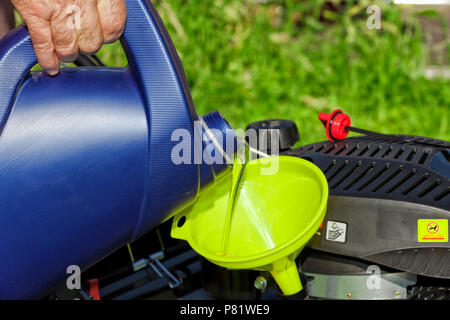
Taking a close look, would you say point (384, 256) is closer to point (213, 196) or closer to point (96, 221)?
point (213, 196)

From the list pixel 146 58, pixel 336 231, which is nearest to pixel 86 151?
pixel 146 58

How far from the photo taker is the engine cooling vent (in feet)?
3.24

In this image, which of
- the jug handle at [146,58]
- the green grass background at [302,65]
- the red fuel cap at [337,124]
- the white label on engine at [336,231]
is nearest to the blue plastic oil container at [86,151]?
the jug handle at [146,58]

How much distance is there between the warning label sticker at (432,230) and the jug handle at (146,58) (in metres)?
0.46

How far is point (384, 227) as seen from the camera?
98 cm

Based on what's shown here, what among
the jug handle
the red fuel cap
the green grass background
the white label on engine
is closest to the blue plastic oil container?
the jug handle

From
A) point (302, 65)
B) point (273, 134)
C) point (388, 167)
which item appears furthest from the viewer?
point (302, 65)

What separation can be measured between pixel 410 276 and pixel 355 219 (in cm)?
17

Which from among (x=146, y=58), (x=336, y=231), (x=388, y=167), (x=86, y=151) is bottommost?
(x=336, y=231)

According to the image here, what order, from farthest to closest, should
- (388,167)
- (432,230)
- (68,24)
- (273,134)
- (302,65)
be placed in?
1. (302,65)
2. (273,134)
3. (388,167)
4. (432,230)
5. (68,24)

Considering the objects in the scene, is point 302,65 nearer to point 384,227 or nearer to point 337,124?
point 337,124

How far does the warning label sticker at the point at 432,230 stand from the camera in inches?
36.7

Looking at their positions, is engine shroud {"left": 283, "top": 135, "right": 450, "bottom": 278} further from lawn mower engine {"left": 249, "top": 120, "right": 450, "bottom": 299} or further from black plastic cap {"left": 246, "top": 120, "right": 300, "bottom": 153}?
black plastic cap {"left": 246, "top": 120, "right": 300, "bottom": 153}

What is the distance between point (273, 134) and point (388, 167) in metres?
0.29
